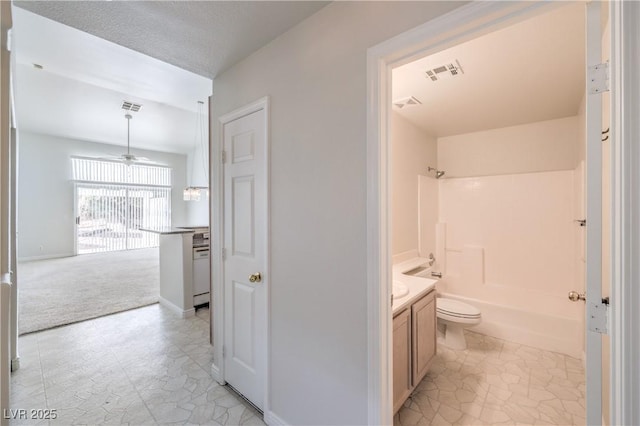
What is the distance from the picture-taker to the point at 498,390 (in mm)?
2109

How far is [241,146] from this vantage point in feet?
6.54

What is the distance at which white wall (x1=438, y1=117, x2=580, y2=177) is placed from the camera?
3092mm

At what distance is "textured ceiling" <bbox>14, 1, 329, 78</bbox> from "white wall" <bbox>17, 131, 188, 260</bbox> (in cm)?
779

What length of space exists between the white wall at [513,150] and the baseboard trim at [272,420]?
3.62 meters

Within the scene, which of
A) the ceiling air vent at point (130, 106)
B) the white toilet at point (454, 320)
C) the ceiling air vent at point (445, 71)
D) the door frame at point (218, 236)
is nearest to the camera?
the ceiling air vent at point (445, 71)

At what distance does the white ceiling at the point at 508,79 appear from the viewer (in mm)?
1636

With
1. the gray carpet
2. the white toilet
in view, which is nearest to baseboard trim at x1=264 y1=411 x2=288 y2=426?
the white toilet

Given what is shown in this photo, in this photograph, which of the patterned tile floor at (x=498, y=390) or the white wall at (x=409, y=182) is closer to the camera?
the patterned tile floor at (x=498, y=390)

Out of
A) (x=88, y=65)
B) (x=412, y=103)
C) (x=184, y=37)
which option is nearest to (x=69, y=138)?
(x=88, y=65)

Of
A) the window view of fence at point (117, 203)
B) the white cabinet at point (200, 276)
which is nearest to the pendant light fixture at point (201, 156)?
the window view of fence at point (117, 203)

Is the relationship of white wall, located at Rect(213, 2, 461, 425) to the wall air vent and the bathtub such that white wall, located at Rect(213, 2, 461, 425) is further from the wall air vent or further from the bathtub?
the bathtub

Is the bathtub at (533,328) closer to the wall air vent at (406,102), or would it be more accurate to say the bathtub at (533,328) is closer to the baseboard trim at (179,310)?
the wall air vent at (406,102)

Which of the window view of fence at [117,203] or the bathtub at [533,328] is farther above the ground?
the window view of fence at [117,203]

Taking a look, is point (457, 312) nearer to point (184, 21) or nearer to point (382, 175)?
point (382, 175)
